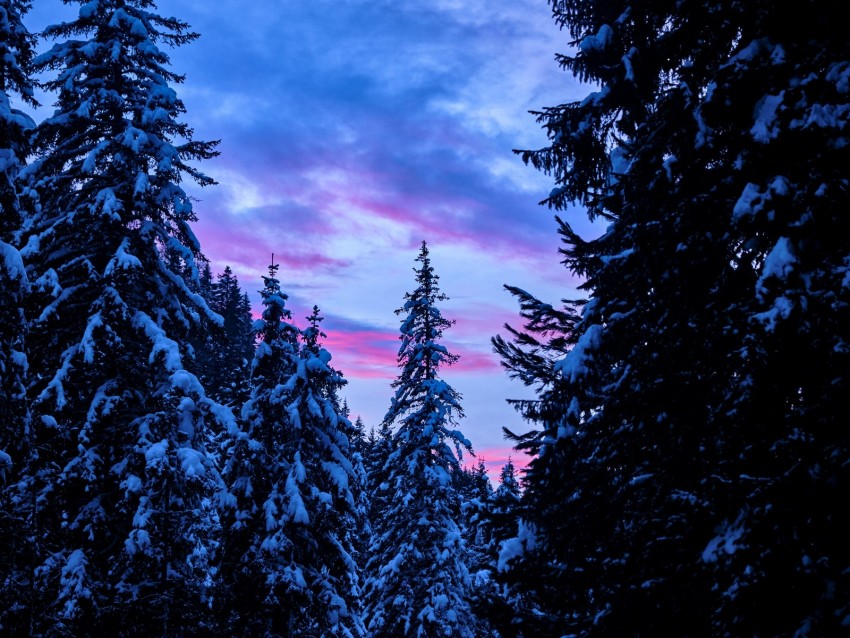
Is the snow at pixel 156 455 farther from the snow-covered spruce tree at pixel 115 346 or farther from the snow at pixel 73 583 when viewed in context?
the snow at pixel 73 583

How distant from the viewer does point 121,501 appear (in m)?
10.5

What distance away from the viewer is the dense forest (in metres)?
3.95

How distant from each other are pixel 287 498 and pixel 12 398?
864 cm

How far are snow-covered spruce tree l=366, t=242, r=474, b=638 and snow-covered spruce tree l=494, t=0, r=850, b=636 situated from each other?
1604 cm

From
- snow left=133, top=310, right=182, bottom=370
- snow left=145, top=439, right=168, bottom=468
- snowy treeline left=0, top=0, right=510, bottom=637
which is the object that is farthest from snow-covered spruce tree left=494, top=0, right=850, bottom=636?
Answer: snow left=133, top=310, right=182, bottom=370

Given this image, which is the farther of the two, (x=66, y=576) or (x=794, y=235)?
(x=66, y=576)

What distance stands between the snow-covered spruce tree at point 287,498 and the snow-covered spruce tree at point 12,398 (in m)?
6.29

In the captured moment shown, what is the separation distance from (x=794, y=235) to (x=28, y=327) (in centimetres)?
1334

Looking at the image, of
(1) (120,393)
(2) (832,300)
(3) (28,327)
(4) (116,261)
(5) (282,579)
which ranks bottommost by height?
(5) (282,579)

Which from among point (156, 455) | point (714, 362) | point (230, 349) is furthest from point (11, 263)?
point (230, 349)

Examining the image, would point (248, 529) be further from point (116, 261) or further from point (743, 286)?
point (743, 286)

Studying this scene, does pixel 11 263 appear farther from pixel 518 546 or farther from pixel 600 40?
pixel 600 40

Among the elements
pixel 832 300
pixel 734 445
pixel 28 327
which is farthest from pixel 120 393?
pixel 832 300

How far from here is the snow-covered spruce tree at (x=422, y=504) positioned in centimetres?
2073
